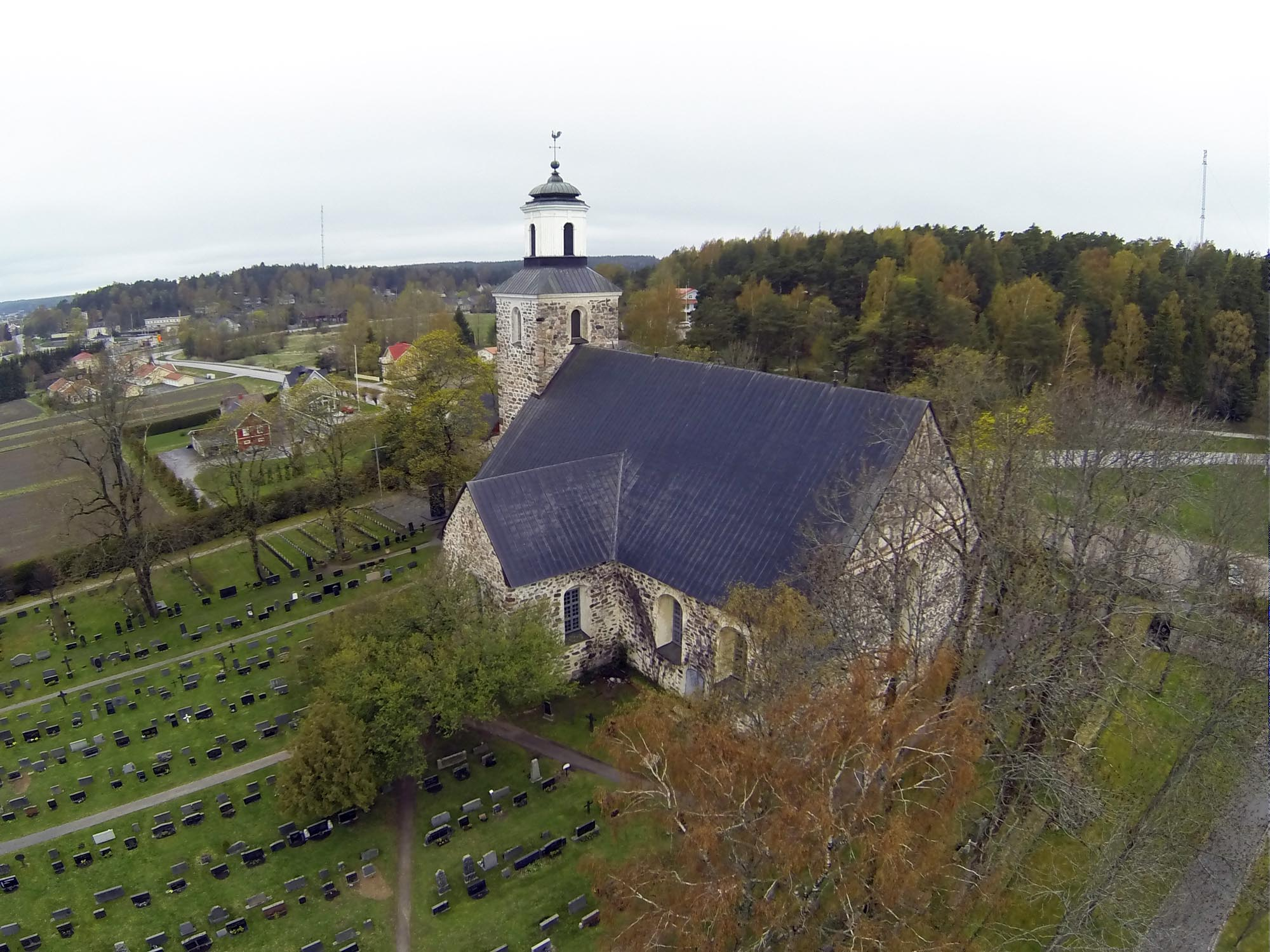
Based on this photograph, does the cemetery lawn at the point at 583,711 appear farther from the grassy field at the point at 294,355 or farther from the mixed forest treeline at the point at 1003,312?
the grassy field at the point at 294,355

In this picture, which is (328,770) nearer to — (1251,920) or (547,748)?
(547,748)

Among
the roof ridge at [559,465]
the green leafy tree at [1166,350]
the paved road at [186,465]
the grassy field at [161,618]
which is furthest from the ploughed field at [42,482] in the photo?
the green leafy tree at [1166,350]

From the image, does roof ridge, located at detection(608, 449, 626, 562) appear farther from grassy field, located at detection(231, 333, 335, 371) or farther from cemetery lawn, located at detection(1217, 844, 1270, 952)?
grassy field, located at detection(231, 333, 335, 371)

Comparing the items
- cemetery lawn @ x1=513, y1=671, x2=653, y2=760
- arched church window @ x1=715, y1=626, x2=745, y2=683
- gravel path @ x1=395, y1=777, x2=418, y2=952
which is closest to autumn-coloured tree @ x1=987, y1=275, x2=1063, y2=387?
arched church window @ x1=715, y1=626, x2=745, y2=683

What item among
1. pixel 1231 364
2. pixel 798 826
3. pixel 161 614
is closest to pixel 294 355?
pixel 161 614

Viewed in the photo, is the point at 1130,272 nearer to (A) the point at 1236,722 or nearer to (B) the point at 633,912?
(A) the point at 1236,722
